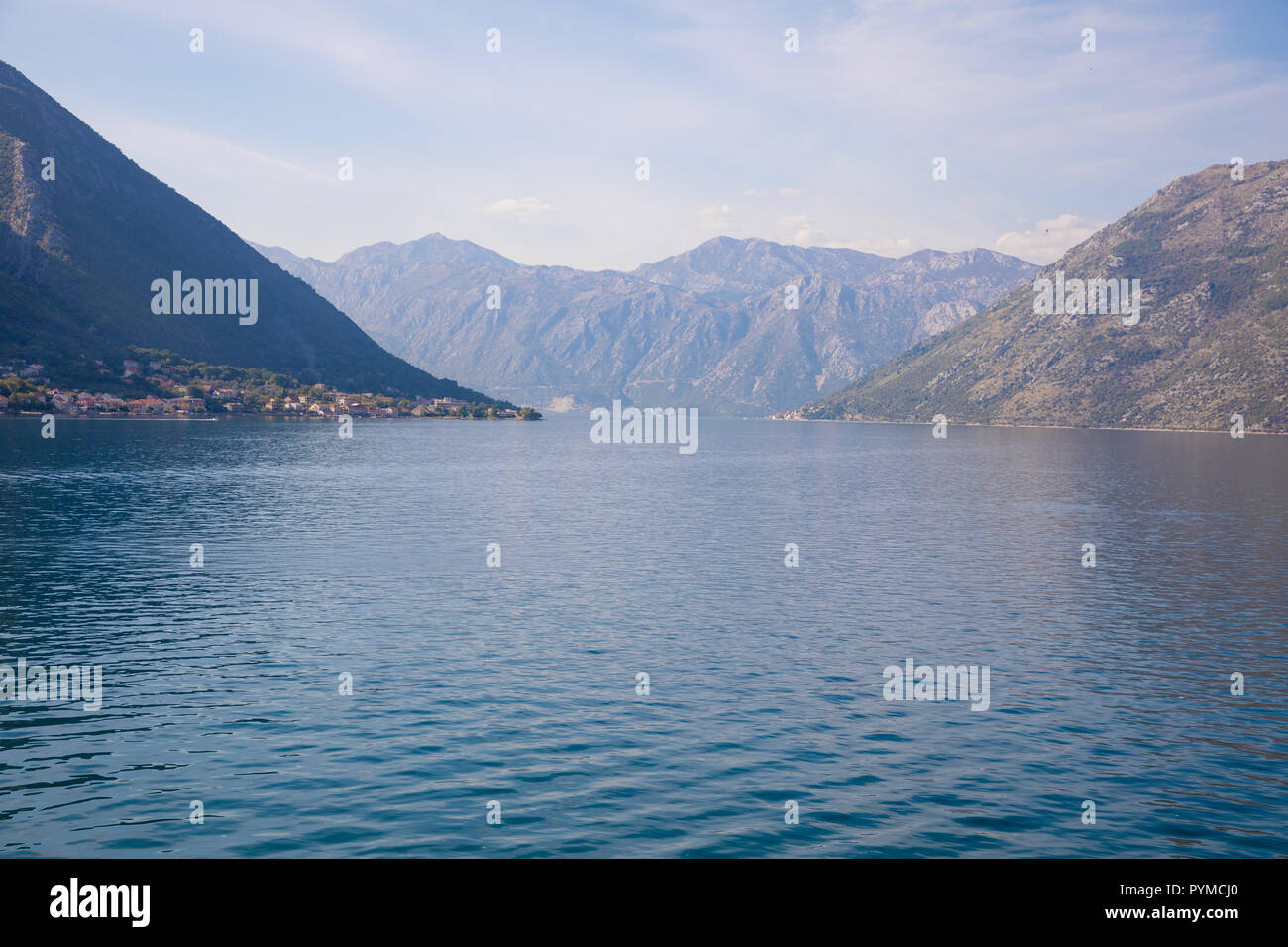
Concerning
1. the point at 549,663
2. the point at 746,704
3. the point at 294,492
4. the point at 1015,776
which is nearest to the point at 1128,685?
the point at 1015,776

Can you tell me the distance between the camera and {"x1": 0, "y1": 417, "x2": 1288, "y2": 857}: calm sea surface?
24.5 m

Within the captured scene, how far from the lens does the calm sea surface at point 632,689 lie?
24.5 m

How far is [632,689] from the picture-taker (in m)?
36.8

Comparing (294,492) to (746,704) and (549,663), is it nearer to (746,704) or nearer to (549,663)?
(549,663)

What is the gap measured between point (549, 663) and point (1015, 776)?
20.3 metres

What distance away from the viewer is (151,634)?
146 feet

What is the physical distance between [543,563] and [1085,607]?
122 ft

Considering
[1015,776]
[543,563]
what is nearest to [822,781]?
[1015,776]
